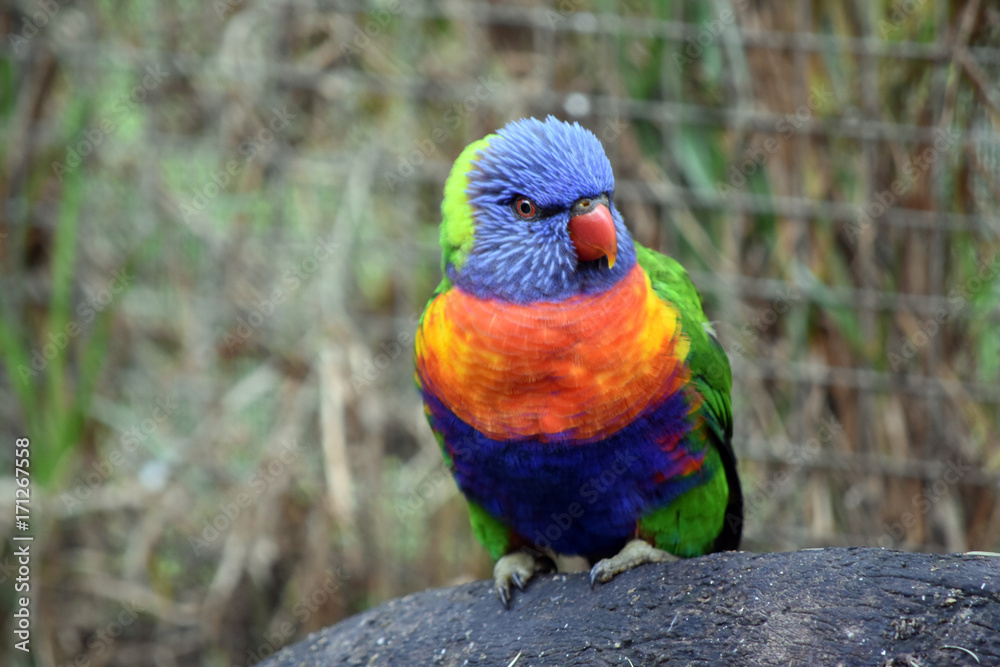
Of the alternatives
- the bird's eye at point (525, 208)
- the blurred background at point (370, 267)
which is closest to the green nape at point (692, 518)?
the bird's eye at point (525, 208)

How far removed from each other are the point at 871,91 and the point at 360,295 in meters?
2.22

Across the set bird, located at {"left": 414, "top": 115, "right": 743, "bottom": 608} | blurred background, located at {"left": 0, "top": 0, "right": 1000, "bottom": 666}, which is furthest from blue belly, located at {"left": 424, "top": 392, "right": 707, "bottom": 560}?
blurred background, located at {"left": 0, "top": 0, "right": 1000, "bottom": 666}

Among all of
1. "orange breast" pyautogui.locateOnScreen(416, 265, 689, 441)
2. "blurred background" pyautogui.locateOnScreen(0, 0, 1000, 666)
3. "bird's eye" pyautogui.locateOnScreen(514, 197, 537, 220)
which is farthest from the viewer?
"blurred background" pyautogui.locateOnScreen(0, 0, 1000, 666)

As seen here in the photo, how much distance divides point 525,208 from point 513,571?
0.92 meters

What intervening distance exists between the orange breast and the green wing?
0.32 ft

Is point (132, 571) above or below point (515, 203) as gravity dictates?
below

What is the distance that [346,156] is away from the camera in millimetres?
3654

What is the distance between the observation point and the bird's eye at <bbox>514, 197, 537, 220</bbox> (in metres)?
2.08

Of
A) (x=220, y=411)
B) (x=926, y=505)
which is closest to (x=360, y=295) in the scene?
(x=220, y=411)

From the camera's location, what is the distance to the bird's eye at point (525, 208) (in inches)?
81.8

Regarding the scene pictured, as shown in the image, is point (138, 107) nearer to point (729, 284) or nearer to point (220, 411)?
point (220, 411)

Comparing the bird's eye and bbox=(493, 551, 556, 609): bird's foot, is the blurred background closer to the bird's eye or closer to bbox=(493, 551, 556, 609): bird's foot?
bbox=(493, 551, 556, 609): bird's foot

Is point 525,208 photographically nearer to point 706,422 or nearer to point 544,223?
point 544,223

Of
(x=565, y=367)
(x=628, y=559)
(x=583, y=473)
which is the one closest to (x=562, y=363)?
(x=565, y=367)
